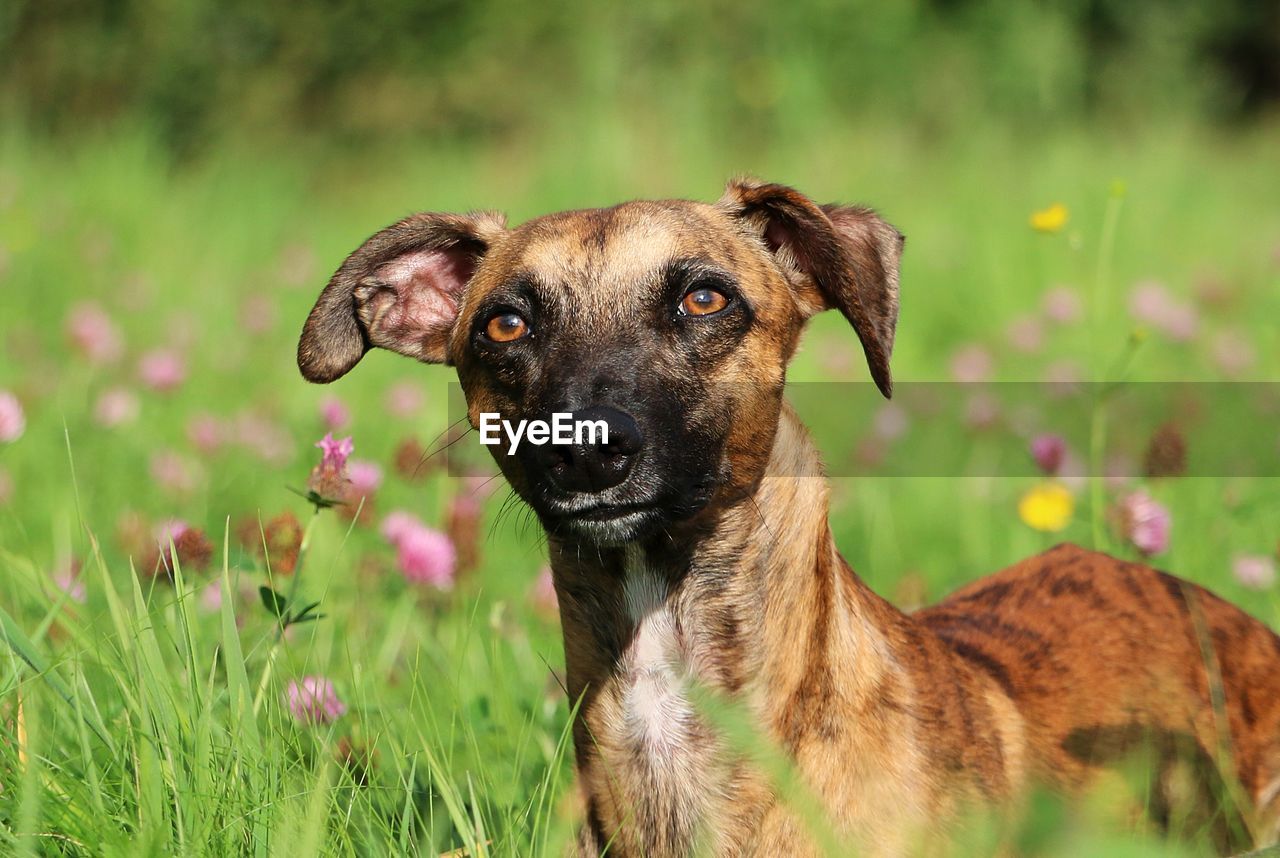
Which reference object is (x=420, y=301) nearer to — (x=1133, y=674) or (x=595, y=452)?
(x=595, y=452)

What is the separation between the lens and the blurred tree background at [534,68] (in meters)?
12.6

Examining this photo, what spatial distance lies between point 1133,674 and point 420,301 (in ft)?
6.59

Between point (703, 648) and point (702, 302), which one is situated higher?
point (702, 302)

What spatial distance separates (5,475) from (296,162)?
8646 mm

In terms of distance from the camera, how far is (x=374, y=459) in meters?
5.95

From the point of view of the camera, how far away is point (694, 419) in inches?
113

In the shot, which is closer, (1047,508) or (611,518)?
(611,518)

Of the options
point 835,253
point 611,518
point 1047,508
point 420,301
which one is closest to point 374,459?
point 420,301

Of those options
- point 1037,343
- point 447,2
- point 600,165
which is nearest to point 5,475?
point 1037,343

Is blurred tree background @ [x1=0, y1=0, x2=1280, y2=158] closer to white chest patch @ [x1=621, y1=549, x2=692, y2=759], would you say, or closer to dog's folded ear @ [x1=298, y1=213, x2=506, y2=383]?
dog's folded ear @ [x1=298, y1=213, x2=506, y2=383]

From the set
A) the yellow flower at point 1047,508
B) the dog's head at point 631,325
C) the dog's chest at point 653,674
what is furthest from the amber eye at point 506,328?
the yellow flower at point 1047,508

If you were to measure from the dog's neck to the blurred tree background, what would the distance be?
31.0ft

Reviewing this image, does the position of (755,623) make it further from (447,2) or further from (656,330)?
(447,2)

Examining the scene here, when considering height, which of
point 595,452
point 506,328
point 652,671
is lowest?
point 652,671
